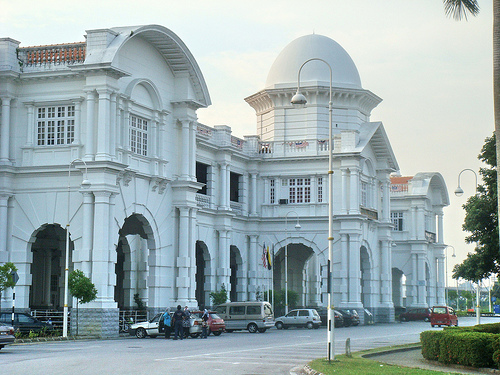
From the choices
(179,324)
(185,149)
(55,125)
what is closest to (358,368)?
(179,324)

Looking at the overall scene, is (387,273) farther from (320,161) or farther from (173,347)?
(173,347)

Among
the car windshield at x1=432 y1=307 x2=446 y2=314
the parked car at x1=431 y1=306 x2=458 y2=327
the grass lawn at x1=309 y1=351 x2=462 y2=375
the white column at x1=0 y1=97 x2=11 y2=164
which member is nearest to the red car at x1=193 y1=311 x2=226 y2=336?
the white column at x1=0 y1=97 x2=11 y2=164

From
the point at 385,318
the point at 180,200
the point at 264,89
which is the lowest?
the point at 385,318

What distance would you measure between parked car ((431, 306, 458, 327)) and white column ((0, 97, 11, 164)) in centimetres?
3202

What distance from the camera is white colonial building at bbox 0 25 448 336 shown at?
42562 millimetres

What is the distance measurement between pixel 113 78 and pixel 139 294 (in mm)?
13017

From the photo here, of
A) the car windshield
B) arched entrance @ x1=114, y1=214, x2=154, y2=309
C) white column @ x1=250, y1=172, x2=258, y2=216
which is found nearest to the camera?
arched entrance @ x1=114, y1=214, x2=154, y2=309

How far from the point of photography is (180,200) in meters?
49.5

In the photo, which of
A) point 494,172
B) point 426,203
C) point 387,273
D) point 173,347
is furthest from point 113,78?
point 426,203

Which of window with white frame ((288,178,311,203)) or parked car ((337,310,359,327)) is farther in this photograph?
window with white frame ((288,178,311,203))

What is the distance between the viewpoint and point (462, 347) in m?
23.9

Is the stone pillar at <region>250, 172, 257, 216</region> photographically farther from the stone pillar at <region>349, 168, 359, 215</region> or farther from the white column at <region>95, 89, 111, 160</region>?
the white column at <region>95, 89, 111, 160</region>

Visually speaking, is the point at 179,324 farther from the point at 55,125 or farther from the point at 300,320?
the point at 300,320

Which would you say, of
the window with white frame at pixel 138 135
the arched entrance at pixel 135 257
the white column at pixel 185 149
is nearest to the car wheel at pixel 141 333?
the arched entrance at pixel 135 257
